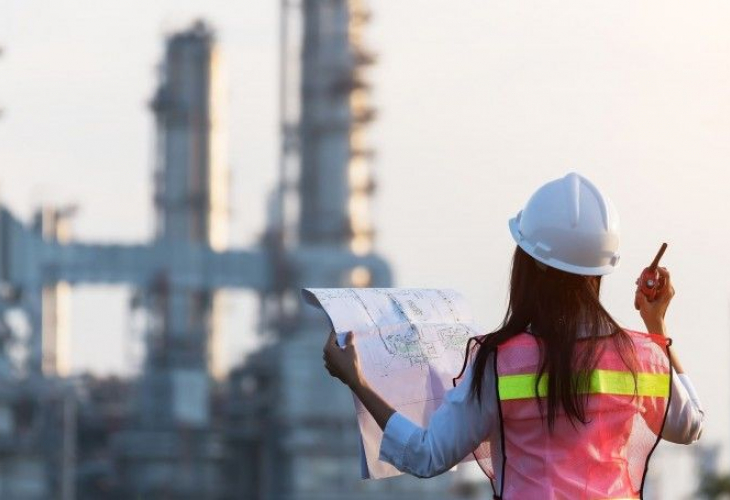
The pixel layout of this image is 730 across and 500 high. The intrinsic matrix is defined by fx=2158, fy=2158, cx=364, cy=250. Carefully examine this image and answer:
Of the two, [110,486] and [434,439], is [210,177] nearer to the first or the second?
[110,486]

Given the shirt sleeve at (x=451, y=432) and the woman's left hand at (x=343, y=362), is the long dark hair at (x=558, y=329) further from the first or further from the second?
the woman's left hand at (x=343, y=362)

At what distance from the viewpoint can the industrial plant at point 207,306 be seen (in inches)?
2111

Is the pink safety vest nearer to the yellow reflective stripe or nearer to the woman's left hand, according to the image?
the yellow reflective stripe

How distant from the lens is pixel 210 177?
175ft

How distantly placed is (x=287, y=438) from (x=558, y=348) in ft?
172

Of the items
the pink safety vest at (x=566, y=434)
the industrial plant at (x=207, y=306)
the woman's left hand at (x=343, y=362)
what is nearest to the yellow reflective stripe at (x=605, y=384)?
the pink safety vest at (x=566, y=434)

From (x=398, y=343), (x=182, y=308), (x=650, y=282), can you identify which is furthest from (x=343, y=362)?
(x=182, y=308)

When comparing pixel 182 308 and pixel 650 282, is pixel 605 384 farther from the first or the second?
pixel 182 308

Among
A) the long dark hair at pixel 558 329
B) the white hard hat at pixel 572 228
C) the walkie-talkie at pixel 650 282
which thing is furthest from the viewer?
the walkie-talkie at pixel 650 282

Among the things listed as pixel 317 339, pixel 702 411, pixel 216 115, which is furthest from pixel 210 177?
pixel 702 411

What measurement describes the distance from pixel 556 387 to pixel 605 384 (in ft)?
0.35

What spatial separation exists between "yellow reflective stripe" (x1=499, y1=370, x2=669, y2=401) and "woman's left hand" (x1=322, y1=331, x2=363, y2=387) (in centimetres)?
33

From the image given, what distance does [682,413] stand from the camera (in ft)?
13.5

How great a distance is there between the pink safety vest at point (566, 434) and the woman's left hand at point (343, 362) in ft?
0.98
